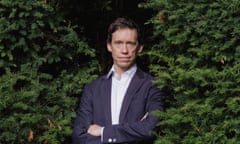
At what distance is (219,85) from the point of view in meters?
3.85

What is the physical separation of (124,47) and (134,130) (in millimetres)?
772

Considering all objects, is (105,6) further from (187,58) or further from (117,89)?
(187,58)

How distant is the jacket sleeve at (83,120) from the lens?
15.5 feet

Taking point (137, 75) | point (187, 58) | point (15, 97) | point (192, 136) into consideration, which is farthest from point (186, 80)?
point (15, 97)

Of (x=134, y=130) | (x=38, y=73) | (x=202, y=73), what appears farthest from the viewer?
(x=38, y=73)

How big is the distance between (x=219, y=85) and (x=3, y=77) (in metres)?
1.93

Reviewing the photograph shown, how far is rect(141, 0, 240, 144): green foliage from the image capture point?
3814 millimetres

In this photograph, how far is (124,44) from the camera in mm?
4773

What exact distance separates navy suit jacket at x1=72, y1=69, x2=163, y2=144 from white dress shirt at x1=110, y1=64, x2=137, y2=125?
38 millimetres

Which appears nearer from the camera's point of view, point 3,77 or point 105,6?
point 3,77

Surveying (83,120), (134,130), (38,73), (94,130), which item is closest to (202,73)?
(134,130)

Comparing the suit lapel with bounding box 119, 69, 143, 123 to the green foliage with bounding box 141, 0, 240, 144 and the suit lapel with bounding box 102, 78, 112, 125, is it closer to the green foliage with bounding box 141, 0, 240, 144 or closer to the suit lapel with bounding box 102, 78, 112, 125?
the suit lapel with bounding box 102, 78, 112, 125

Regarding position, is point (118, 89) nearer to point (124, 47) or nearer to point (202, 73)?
point (124, 47)

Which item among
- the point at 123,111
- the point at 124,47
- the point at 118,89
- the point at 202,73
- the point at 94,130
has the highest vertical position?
the point at 124,47
